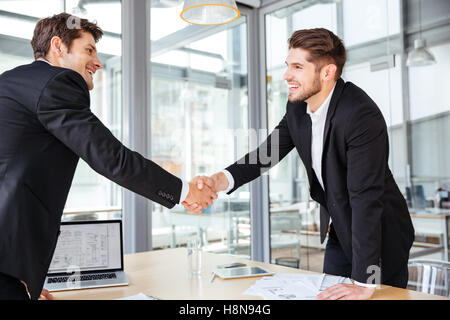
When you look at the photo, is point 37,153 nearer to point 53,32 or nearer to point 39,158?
point 39,158

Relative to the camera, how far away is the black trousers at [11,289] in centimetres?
122

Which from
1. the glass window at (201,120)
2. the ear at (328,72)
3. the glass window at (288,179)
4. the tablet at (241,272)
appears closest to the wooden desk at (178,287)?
the tablet at (241,272)

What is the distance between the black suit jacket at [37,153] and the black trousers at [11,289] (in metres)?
0.03

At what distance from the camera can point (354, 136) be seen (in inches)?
67.5

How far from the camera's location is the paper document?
1502 millimetres

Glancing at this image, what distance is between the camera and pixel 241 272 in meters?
1.84

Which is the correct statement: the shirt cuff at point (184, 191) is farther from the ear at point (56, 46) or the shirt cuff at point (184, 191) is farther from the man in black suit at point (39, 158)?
the ear at point (56, 46)

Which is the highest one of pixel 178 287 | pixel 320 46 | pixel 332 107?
pixel 320 46

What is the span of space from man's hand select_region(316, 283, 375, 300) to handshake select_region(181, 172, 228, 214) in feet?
2.51


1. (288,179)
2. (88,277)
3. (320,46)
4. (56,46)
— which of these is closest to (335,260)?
(320,46)

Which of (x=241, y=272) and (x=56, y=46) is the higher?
(x=56, y=46)

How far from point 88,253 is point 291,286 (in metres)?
0.95

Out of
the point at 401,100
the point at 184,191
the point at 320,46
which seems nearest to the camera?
the point at 184,191

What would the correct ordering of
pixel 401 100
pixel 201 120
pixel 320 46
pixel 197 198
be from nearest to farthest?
pixel 320 46, pixel 197 198, pixel 401 100, pixel 201 120
